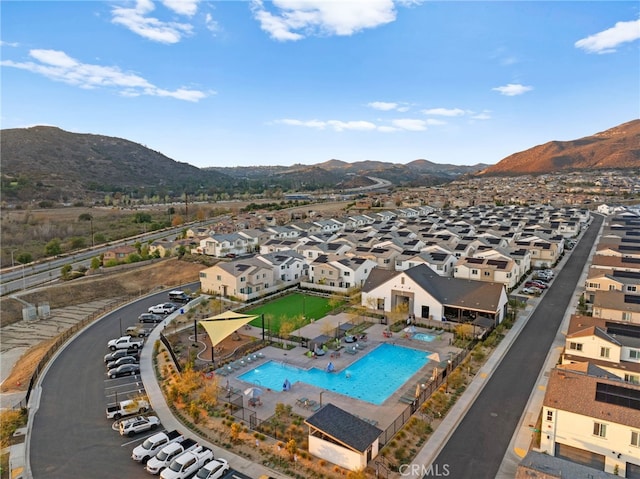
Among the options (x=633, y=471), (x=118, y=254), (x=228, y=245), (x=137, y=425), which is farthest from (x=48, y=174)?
(x=633, y=471)

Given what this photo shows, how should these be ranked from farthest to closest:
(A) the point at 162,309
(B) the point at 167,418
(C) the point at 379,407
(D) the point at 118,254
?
(D) the point at 118,254
(A) the point at 162,309
(C) the point at 379,407
(B) the point at 167,418

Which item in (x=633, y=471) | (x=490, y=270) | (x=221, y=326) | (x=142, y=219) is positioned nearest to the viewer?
(x=633, y=471)

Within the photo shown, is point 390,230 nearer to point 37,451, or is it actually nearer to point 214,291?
point 214,291

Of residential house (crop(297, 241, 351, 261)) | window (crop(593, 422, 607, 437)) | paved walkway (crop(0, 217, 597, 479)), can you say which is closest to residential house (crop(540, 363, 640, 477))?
window (crop(593, 422, 607, 437))

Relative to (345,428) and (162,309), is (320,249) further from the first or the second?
(345,428)

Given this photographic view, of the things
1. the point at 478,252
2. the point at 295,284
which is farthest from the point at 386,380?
the point at 478,252

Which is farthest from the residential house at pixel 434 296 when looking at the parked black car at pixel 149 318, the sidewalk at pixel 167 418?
the sidewalk at pixel 167 418
